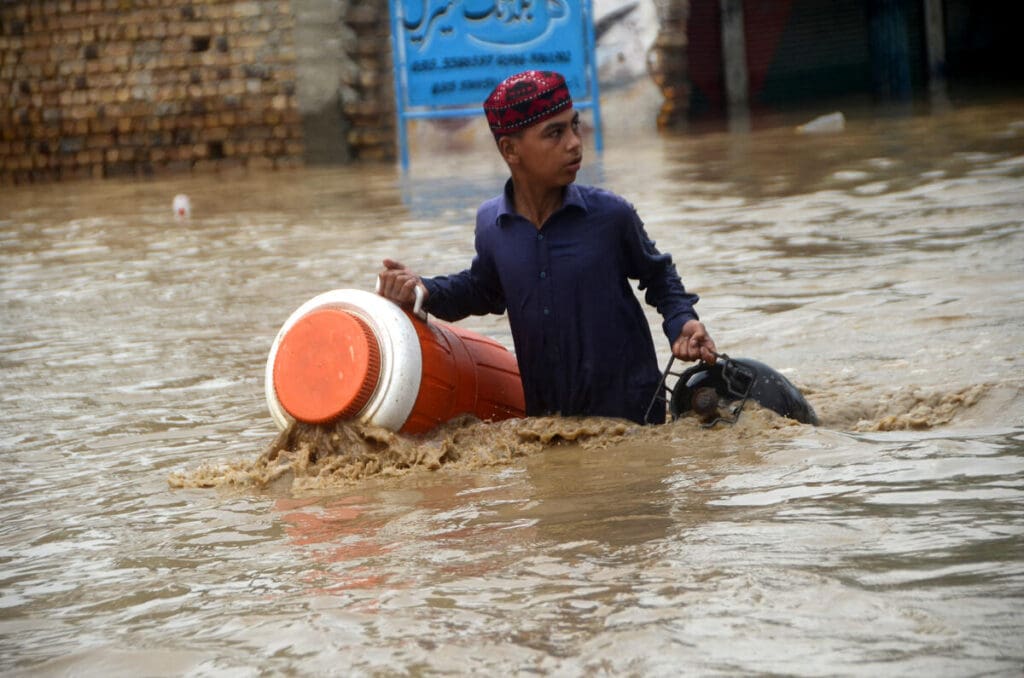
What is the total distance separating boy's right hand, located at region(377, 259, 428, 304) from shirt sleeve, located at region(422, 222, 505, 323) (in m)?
0.07

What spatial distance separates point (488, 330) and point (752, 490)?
11.0 ft

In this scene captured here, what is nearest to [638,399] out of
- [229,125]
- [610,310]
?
[610,310]

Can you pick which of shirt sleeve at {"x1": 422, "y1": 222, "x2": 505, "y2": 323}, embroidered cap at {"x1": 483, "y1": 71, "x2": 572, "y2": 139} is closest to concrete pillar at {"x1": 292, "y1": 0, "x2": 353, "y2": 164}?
shirt sleeve at {"x1": 422, "y1": 222, "x2": 505, "y2": 323}

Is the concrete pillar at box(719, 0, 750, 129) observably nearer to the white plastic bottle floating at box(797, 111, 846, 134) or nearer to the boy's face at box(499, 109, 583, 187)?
the white plastic bottle floating at box(797, 111, 846, 134)

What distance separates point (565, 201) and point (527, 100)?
34 centimetres

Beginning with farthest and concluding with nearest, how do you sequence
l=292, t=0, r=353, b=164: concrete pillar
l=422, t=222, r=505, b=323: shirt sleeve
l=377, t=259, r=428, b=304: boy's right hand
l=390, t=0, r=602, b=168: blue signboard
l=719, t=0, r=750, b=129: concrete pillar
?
1. l=719, t=0, r=750, b=129: concrete pillar
2. l=292, t=0, r=353, b=164: concrete pillar
3. l=390, t=0, r=602, b=168: blue signboard
4. l=422, t=222, r=505, b=323: shirt sleeve
5. l=377, t=259, r=428, b=304: boy's right hand

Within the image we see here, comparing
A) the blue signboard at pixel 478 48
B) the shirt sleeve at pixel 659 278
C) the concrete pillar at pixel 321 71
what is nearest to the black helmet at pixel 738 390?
the shirt sleeve at pixel 659 278

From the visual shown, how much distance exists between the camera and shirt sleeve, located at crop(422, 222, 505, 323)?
4609 millimetres

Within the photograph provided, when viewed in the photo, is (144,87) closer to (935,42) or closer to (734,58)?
(734,58)

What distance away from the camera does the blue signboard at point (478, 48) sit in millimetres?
15820

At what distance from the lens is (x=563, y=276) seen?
4406mm

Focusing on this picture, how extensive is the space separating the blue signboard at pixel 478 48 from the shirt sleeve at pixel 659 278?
11437mm

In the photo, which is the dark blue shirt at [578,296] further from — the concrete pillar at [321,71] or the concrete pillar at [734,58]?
the concrete pillar at [734,58]

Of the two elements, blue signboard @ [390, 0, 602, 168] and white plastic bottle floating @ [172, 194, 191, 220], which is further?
blue signboard @ [390, 0, 602, 168]
